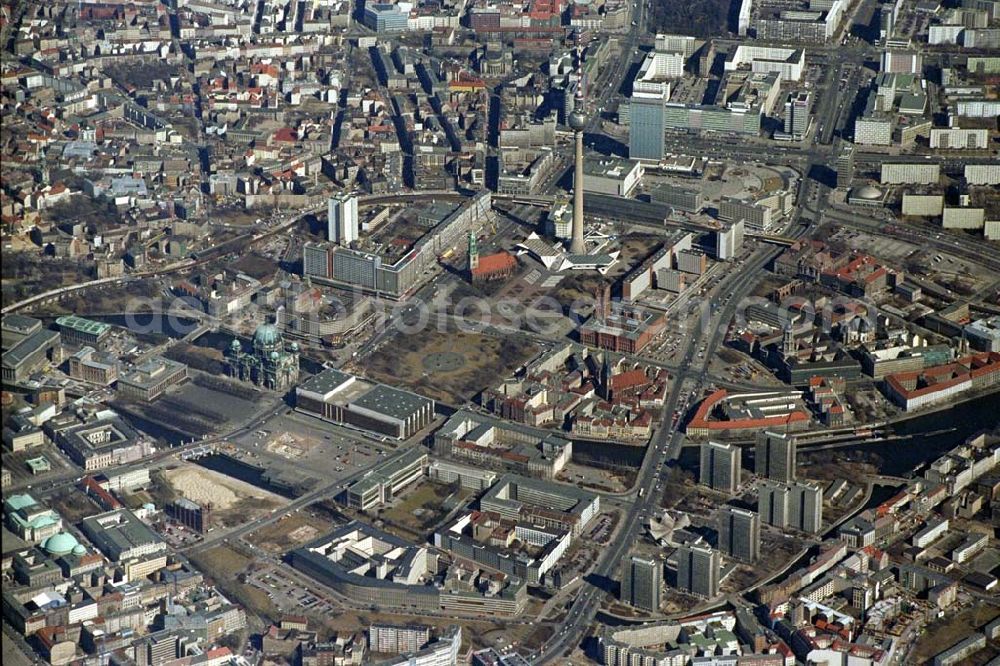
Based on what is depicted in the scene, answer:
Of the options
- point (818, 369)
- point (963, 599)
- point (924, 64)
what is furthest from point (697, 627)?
point (924, 64)

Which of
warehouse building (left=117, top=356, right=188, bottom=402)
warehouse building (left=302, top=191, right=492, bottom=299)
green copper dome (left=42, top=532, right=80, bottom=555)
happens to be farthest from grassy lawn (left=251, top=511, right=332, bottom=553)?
warehouse building (left=302, top=191, right=492, bottom=299)

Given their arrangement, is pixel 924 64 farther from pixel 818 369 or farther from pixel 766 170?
pixel 818 369

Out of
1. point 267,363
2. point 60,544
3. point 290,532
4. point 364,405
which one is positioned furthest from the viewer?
point 267,363

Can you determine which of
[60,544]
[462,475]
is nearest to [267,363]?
[462,475]

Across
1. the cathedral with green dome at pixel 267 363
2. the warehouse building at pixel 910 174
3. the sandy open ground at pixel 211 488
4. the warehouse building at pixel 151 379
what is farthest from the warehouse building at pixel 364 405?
the warehouse building at pixel 910 174

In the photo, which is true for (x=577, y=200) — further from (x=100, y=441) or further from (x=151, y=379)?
(x=100, y=441)

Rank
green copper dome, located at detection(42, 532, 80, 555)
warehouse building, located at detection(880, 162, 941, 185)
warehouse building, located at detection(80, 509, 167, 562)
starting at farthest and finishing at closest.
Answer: warehouse building, located at detection(880, 162, 941, 185)
green copper dome, located at detection(42, 532, 80, 555)
warehouse building, located at detection(80, 509, 167, 562)

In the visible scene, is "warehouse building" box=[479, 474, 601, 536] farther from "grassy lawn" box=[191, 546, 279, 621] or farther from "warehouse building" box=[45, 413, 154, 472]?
"warehouse building" box=[45, 413, 154, 472]
